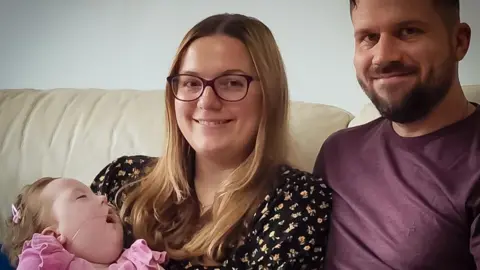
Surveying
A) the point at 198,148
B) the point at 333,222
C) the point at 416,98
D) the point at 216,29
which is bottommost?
the point at 333,222

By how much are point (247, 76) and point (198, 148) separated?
20 centimetres

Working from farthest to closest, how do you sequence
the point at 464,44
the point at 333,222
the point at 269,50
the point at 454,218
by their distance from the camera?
the point at 269,50
the point at 333,222
the point at 464,44
the point at 454,218

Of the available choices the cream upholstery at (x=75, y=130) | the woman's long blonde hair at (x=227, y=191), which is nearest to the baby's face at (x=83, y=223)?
the woman's long blonde hair at (x=227, y=191)

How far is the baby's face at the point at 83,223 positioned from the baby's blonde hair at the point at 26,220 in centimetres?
3

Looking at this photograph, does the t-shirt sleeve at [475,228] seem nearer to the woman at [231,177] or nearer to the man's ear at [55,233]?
the woman at [231,177]

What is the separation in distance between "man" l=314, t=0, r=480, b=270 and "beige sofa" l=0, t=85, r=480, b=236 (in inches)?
17.3

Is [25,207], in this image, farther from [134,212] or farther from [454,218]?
[454,218]

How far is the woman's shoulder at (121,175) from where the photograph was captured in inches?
64.2

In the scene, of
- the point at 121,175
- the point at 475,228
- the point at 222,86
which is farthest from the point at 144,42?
the point at 475,228

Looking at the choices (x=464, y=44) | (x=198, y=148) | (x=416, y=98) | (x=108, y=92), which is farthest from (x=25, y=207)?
(x=464, y=44)

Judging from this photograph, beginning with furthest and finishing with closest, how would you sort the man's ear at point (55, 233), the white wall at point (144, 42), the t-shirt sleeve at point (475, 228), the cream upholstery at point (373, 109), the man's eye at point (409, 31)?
the white wall at point (144, 42) → the cream upholstery at point (373, 109) → the man's ear at point (55, 233) → the man's eye at point (409, 31) → the t-shirt sleeve at point (475, 228)

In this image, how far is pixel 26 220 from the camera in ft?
4.52

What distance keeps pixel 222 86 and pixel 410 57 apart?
0.44 metres

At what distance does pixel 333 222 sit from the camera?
1.38 meters
